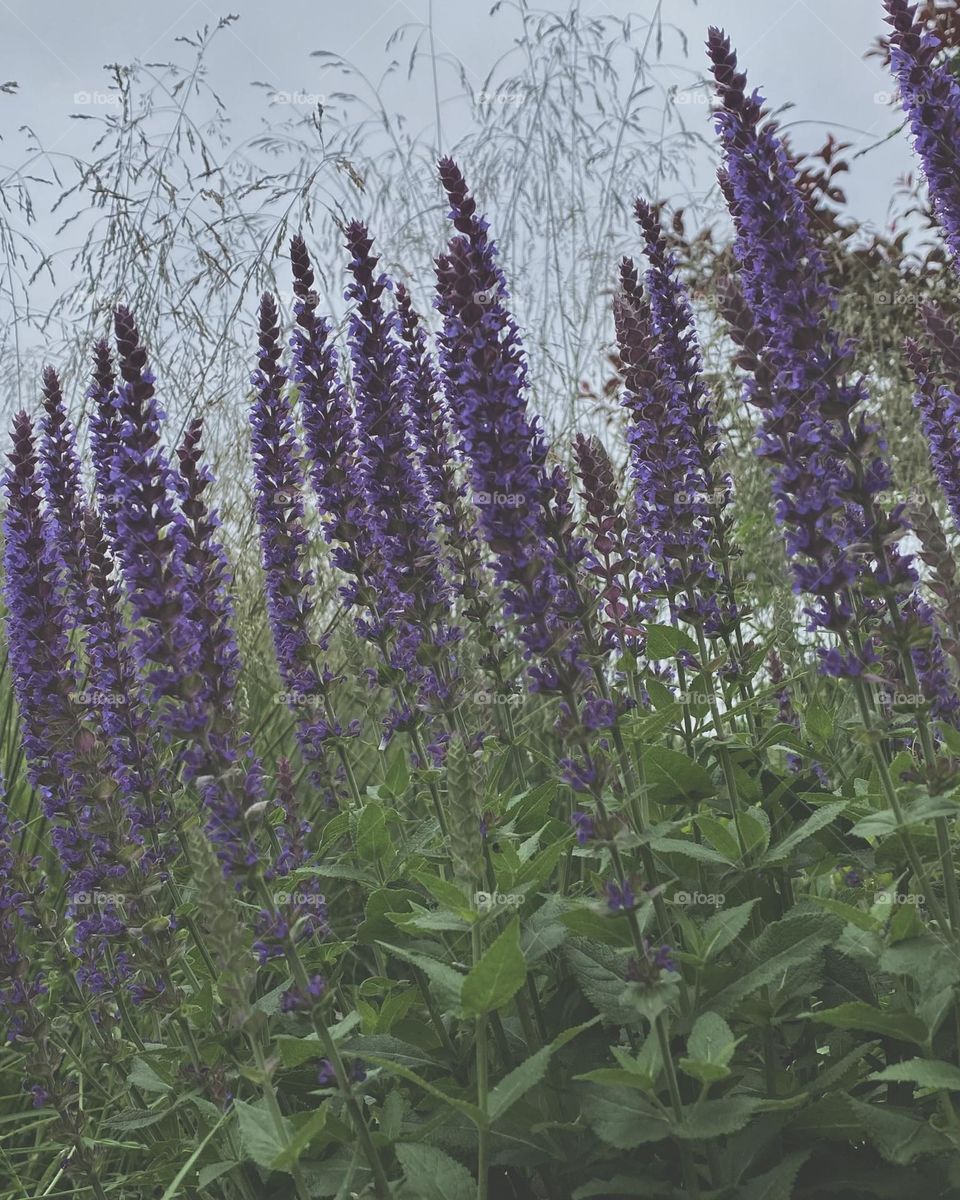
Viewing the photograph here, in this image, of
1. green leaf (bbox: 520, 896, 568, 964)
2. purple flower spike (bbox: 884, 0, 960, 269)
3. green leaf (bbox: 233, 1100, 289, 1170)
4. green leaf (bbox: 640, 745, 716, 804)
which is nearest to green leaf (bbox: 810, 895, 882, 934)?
green leaf (bbox: 520, 896, 568, 964)

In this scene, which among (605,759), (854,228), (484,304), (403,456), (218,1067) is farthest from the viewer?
(854,228)

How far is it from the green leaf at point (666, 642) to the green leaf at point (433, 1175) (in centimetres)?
162

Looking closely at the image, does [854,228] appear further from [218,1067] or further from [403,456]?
[218,1067]

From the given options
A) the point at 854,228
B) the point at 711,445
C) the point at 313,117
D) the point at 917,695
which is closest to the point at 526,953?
→ the point at 917,695

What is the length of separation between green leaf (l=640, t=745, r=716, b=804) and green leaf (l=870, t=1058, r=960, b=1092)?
1052 millimetres

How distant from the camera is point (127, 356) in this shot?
8.14 feet

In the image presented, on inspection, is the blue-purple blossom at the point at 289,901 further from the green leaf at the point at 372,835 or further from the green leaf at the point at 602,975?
the green leaf at the point at 602,975

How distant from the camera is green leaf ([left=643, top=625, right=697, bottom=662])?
11.2ft

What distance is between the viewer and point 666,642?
3449 millimetres

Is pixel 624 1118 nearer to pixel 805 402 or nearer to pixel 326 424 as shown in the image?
pixel 805 402

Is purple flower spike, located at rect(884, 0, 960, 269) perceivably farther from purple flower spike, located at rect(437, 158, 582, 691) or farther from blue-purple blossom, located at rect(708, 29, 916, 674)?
purple flower spike, located at rect(437, 158, 582, 691)

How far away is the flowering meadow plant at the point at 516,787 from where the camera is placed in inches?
90.8

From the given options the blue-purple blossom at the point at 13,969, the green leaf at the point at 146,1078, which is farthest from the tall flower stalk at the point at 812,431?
the blue-purple blossom at the point at 13,969

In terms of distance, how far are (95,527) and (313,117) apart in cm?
446
